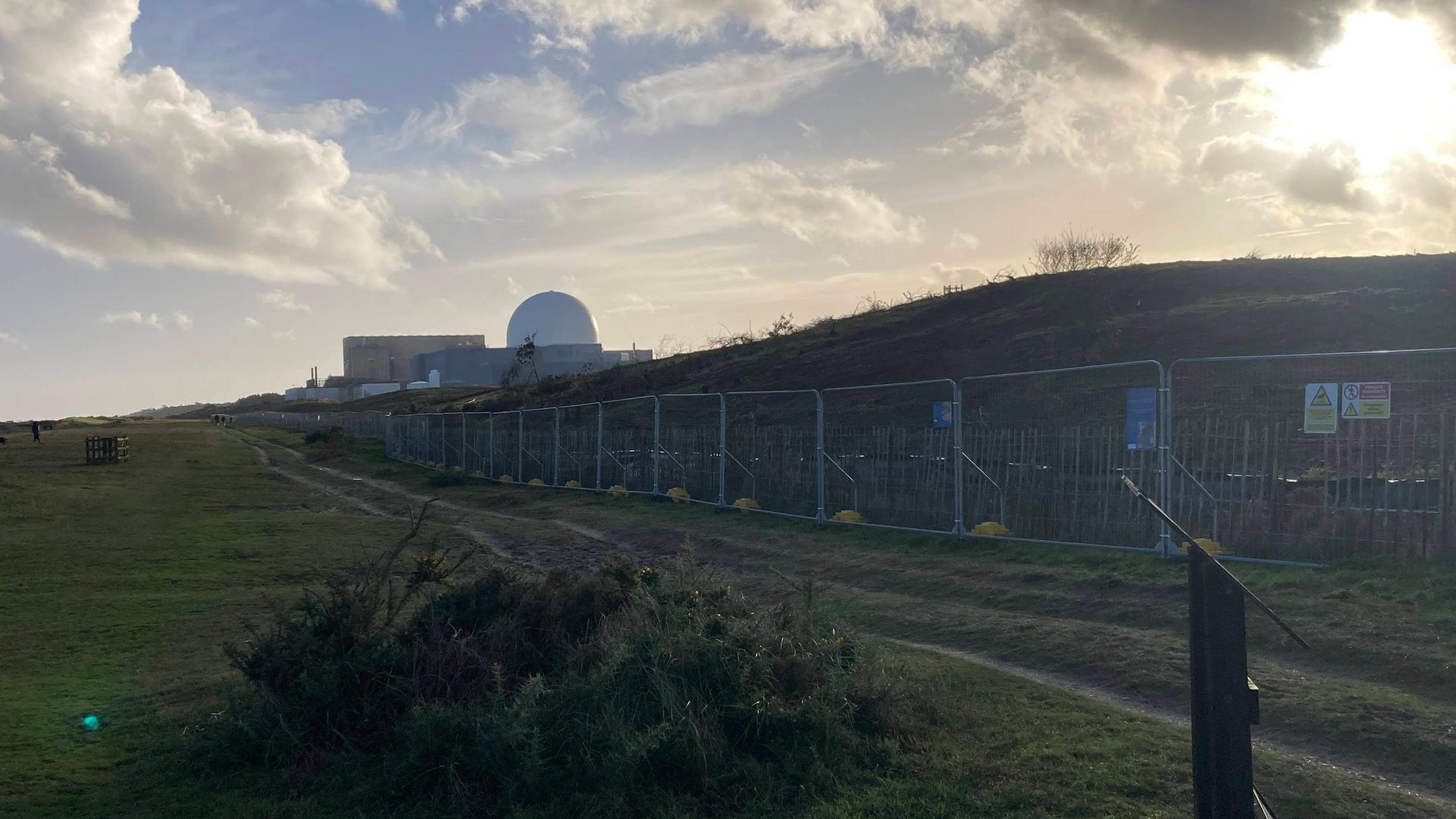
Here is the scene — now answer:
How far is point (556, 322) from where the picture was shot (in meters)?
80.8

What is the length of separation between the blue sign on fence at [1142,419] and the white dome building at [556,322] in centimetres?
7023

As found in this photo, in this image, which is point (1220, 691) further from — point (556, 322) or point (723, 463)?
point (556, 322)

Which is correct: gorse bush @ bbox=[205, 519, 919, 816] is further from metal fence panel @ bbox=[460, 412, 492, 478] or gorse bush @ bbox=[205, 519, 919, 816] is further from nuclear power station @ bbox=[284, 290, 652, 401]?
nuclear power station @ bbox=[284, 290, 652, 401]

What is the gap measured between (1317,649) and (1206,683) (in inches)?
206

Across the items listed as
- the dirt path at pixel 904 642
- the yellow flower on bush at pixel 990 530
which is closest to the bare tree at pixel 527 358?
the dirt path at pixel 904 642

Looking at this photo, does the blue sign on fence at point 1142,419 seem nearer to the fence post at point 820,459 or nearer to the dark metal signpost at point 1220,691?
the fence post at point 820,459

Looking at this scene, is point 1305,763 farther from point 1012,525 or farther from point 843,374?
point 843,374

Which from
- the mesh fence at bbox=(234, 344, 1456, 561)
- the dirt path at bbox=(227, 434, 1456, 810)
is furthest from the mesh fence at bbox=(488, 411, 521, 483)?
the dirt path at bbox=(227, 434, 1456, 810)

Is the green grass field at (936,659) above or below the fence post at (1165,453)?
below

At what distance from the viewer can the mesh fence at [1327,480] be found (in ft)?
30.8

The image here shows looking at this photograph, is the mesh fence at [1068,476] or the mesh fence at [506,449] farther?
the mesh fence at [506,449]

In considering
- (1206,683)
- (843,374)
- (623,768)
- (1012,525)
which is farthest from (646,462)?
(1206,683)

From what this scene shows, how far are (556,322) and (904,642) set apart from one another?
73795 millimetres

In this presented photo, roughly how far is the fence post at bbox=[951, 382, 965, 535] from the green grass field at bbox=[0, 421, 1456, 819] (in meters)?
0.30
